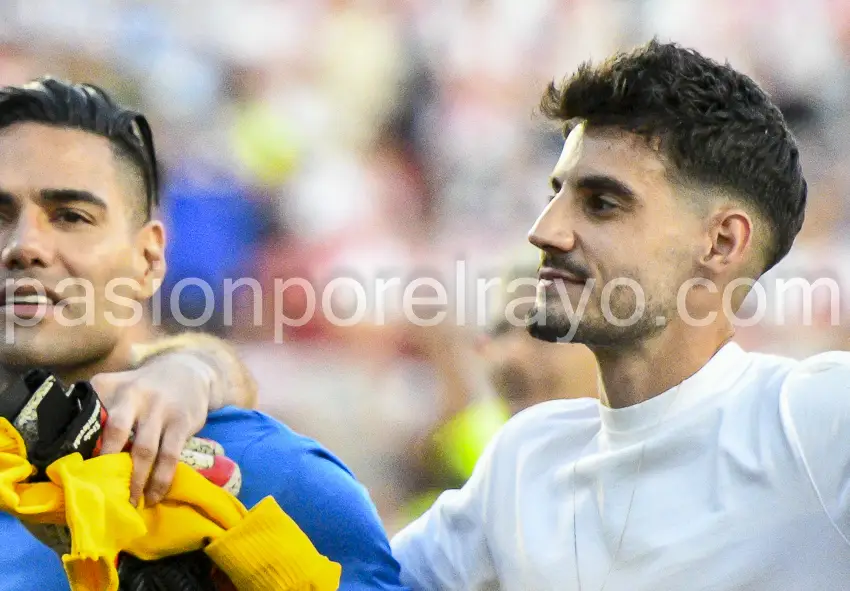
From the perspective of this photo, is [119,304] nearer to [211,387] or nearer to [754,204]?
[211,387]

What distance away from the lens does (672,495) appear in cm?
98

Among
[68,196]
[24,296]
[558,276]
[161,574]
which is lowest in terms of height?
[161,574]

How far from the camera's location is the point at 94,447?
805 millimetres

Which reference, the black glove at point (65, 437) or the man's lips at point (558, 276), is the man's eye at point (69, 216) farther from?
the man's lips at point (558, 276)

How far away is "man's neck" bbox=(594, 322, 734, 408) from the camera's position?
1078 mm

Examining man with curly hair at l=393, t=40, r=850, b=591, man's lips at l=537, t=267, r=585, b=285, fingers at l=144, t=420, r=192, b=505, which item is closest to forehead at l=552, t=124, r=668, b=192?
man with curly hair at l=393, t=40, r=850, b=591

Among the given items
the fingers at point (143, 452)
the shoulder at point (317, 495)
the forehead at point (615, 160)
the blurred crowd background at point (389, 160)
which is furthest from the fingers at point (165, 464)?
the blurred crowd background at point (389, 160)

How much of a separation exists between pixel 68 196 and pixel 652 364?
0.66 m

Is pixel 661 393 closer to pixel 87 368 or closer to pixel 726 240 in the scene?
pixel 726 240

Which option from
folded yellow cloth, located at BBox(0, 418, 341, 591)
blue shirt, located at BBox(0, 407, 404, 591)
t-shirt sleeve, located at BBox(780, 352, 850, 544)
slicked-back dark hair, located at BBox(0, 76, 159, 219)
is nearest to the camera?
folded yellow cloth, located at BBox(0, 418, 341, 591)

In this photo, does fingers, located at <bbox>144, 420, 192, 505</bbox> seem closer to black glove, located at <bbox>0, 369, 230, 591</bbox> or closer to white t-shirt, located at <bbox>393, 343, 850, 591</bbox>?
black glove, located at <bbox>0, 369, 230, 591</bbox>

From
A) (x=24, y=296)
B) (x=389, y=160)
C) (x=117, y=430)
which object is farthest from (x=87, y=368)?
(x=389, y=160)

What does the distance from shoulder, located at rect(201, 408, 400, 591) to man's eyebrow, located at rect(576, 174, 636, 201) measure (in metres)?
0.40

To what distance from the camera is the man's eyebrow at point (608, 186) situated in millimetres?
1085
